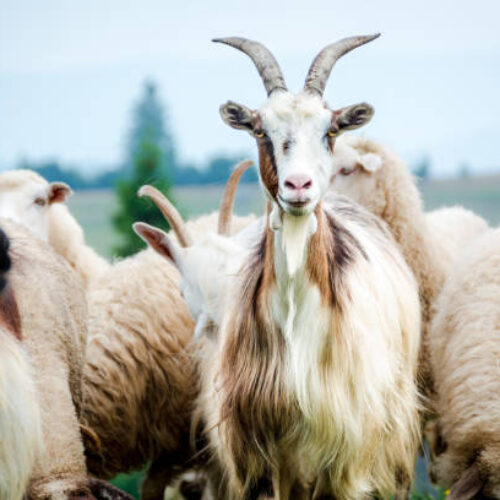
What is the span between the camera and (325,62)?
3922 millimetres

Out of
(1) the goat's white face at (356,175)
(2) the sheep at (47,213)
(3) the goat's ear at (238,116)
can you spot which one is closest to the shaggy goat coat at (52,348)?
(3) the goat's ear at (238,116)

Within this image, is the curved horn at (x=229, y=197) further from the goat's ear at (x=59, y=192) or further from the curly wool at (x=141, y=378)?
the goat's ear at (x=59, y=192)

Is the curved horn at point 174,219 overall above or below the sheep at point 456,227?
above

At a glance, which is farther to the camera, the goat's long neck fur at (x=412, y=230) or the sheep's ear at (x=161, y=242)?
the goat's long neck fur at (x=412, y=230)

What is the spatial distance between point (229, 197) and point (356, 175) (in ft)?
3.85

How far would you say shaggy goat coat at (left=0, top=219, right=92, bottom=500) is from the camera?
3401 millimetres

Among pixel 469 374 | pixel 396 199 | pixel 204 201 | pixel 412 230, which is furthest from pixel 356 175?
pixel 204 201

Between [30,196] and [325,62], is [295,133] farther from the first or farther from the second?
[30,196]

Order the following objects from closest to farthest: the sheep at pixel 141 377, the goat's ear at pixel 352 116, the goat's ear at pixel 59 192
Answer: the goat's ear at pixel 352 116, the sheep at pixel 141 377, the goat's ear at pixel 59 192

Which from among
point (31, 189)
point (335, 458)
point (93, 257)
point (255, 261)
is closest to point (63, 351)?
point (255, 261)

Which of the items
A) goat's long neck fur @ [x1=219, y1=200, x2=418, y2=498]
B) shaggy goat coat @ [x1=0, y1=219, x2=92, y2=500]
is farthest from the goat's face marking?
shaggy goat coat @ [x1=0, y1=219, x2=92, y2=500]

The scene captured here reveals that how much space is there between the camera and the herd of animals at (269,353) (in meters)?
3.54

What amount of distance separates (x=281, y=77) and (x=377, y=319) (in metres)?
1.26

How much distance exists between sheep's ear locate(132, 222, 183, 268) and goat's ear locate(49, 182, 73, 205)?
1480 millimetres
